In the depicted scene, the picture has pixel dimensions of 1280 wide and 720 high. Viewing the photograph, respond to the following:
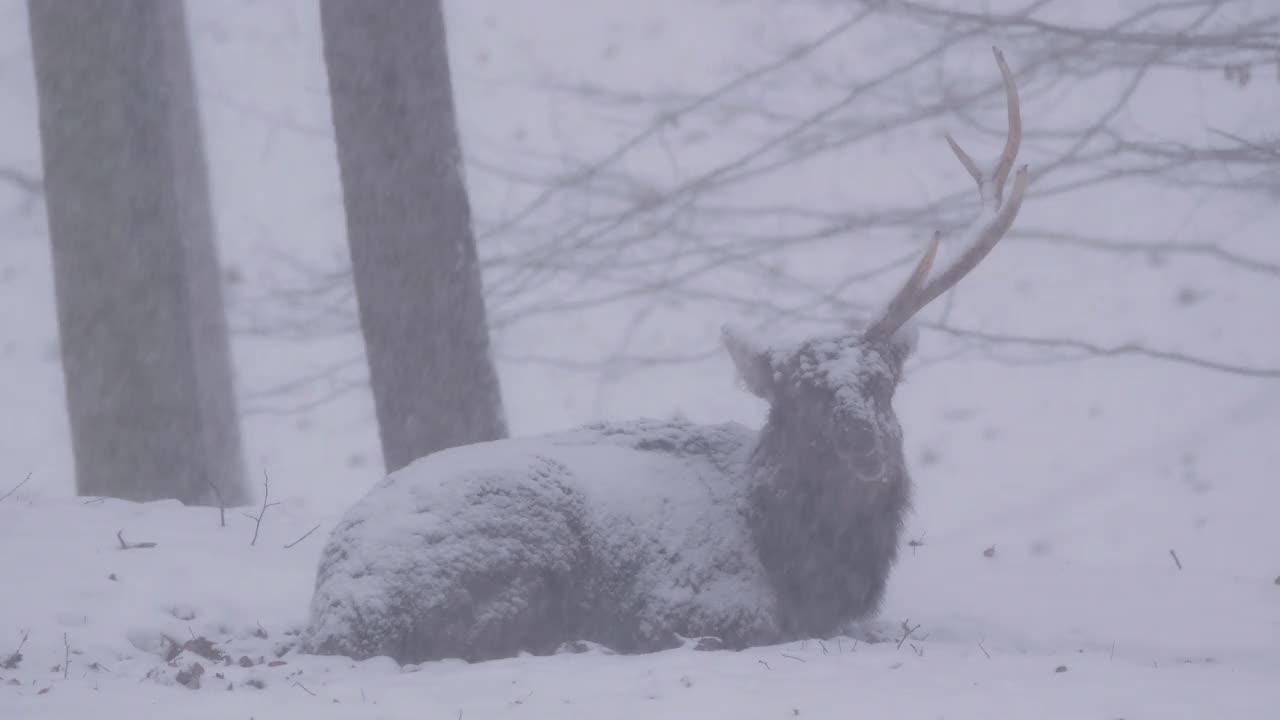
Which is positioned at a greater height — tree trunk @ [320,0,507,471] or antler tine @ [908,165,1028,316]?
tree trunk @ [320,0,507,471]

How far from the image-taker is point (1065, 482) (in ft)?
35.6

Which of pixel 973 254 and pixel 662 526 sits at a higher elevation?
pixel 973 254

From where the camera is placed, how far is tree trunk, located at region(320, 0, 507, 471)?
644cm

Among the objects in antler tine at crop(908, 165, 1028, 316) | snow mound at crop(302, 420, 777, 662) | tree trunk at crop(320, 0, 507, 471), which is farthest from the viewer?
tree trunk at crop(320, 0, 507, 471)

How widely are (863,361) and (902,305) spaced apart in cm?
34

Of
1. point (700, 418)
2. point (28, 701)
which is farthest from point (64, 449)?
point (28, 701)

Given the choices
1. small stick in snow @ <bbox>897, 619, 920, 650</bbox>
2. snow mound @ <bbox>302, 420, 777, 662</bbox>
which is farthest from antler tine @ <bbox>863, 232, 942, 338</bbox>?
small stick in snow @ <bbox>897, 619, 920, 650</bbox>

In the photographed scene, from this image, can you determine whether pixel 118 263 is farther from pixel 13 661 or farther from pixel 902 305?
pixel 902 305

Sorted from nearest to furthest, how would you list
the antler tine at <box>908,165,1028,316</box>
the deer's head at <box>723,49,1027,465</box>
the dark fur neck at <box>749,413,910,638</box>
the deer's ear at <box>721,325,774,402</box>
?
the deer's head at <box>723,49,1027,465</box>, the dark fur neck at <box>749,413,910,638</box>, the antler tine at <box>908,165,1028,316</box>, the deer's ear at <box>721,325,774,402</box>

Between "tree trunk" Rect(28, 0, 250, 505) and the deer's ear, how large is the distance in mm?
3155

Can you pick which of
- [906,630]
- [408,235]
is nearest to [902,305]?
[906,630]

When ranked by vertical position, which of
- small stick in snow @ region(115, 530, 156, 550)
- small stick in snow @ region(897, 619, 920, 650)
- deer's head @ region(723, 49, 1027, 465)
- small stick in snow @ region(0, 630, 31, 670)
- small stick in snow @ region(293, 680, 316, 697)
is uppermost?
deer's head @ region(723, 49, 1027, 465)

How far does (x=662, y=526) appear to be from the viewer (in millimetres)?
5133

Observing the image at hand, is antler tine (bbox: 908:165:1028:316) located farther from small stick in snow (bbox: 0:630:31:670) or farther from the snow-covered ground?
small stick in snow (bbox: 0:630:31:670)
